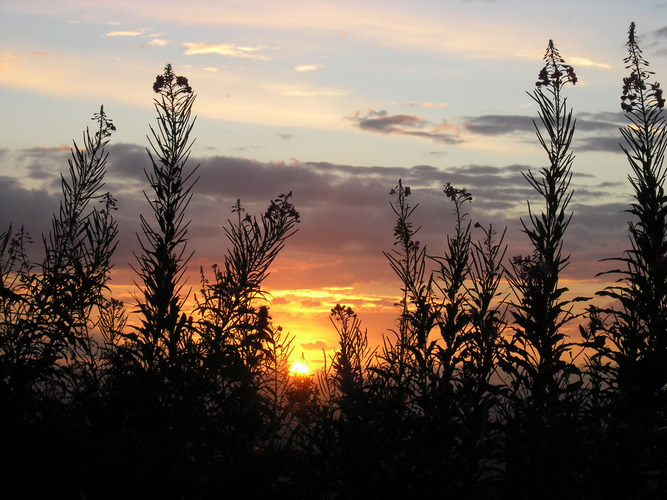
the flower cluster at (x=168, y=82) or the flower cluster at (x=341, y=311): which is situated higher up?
the flower cluster at (x=168, y=82)

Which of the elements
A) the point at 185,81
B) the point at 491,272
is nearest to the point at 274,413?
the point at 491,272

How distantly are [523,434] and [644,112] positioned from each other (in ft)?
28.1

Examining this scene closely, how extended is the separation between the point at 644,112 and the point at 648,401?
6.59 meters

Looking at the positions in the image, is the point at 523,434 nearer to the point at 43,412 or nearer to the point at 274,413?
the point at 274,413

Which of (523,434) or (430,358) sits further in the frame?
(430,358)

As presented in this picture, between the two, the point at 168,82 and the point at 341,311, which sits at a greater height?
the point at 168,82

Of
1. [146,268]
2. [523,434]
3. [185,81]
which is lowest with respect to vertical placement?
[523,434]

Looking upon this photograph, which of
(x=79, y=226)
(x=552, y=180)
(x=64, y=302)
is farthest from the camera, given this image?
(x=79, y=226)

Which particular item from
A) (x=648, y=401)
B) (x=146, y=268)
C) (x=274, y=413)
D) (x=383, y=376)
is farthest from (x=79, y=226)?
(x=648, y=401)

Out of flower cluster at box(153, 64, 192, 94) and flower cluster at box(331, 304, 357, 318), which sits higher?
flower cluster at box(153, 64, 192, 94)

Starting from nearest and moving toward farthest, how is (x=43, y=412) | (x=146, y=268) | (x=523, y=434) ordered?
(x=43, y=412) → (x=523, y=434) → (x=146, y=268)

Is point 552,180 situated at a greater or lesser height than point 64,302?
greater

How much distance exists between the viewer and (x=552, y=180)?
1141 centimetres

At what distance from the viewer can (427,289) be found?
441 inches
